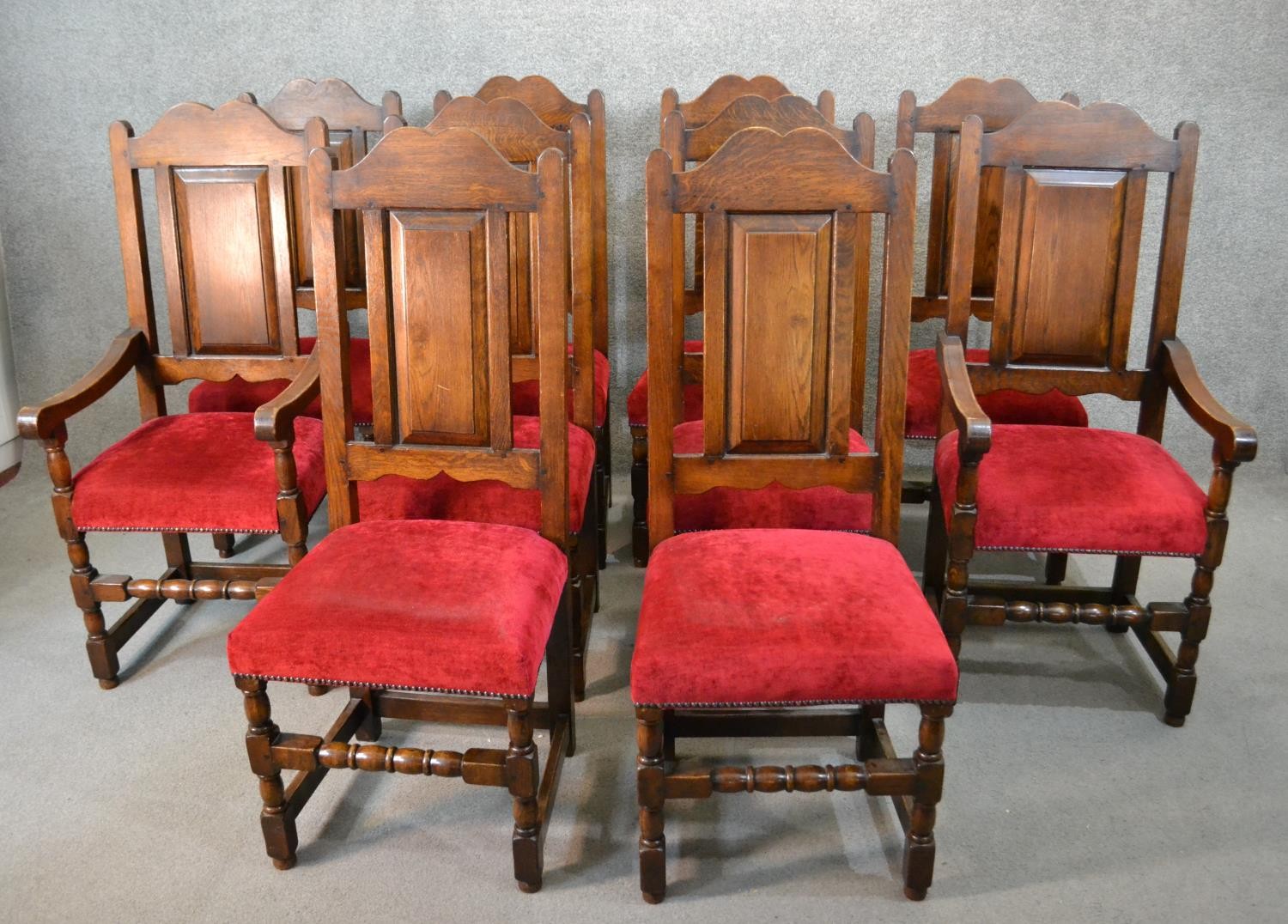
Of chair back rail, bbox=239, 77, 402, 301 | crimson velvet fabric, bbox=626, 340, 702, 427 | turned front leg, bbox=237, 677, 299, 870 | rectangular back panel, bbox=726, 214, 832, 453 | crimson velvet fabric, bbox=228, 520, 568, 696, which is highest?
chair back rail, bbox=239, 77, 402, 301

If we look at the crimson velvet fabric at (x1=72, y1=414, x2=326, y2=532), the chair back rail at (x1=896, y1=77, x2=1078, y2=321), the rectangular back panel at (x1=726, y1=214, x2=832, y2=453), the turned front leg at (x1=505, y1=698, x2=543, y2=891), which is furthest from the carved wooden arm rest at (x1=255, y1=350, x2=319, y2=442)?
the chair back rail at (x1=896, y1=77, x2=1078, y2=321)

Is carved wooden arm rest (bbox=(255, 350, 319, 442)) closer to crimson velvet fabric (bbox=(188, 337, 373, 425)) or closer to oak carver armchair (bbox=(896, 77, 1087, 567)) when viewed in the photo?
crimson velvet fabric (bbox=(188, 337, 373, 425))

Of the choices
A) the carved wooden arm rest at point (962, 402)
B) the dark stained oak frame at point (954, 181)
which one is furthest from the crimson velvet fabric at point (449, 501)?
the dark stained oak frame at point (954, 181)

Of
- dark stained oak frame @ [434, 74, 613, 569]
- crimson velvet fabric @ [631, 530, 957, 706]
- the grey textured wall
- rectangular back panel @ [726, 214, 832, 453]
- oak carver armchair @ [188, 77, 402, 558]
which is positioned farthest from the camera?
the grey textured wall

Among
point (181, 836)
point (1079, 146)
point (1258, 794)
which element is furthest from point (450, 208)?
point (1258, 794)

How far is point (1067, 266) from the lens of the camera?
225 centimetres

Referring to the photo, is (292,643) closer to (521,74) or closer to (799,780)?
(799,780)

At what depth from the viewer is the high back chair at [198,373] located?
213 cm

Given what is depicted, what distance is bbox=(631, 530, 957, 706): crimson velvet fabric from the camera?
1.51 meters

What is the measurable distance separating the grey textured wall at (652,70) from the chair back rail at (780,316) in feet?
5.50

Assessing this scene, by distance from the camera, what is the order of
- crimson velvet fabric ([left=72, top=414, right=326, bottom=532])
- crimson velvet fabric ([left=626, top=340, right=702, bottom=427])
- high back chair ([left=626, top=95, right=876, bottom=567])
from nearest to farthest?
1. crimson velvet fabric ([left=72, top=414, right=326, bottom=532])
2. high back chair ([left=626, top=95, right=876, bottom=567])
3. crimson velvet fabric ([left=626, top=340, right=702, bottom=427])

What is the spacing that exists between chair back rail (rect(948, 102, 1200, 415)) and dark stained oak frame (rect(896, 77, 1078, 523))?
44 cm

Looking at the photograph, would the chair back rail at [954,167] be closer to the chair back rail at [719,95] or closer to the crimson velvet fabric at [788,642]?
the chair back rail at [719,95]

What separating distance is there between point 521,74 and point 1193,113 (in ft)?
6.73
